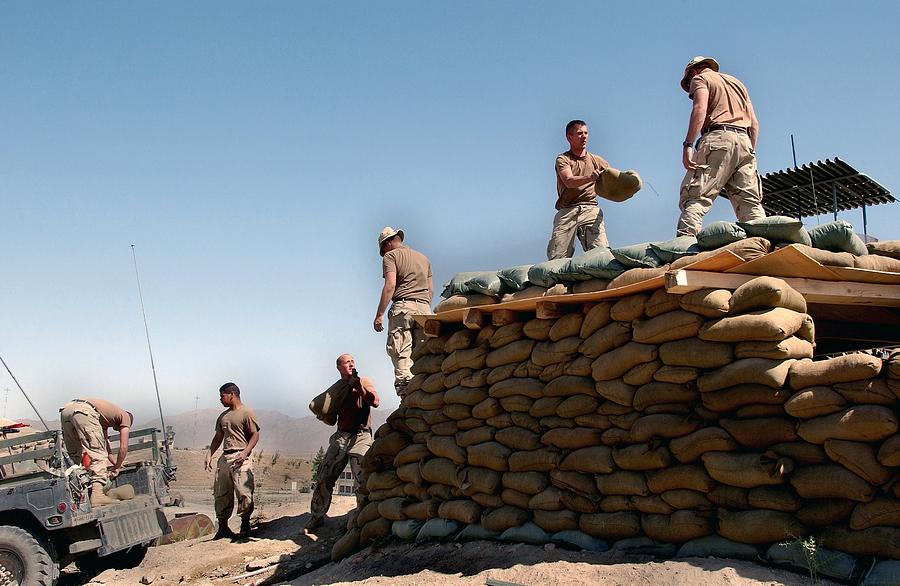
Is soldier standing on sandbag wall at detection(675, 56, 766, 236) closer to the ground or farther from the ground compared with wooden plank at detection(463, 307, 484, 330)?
farther from the ground

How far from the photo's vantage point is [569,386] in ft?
16.4

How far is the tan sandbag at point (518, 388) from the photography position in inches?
206

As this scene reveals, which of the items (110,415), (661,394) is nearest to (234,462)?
→ (110,415)

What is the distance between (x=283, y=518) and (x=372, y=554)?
112 inches

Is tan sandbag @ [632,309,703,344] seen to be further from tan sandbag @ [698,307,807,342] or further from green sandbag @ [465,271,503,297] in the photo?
green sandbag @ [465,271,503,297]

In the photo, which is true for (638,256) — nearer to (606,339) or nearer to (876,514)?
(606,339)

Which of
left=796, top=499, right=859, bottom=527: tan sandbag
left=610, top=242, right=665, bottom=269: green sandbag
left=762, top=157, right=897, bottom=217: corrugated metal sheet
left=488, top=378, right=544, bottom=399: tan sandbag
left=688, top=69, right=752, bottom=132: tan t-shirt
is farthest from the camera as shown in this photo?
left=762, top=157, right=897, bottom=217: corrugated metal sheet

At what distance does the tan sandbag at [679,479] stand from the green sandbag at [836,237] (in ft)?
5.05

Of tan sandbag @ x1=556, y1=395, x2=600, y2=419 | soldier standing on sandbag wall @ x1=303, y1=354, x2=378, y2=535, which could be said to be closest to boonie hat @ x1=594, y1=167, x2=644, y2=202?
tan sandbag @ x1=556, y1=395, x2=600, y2=419

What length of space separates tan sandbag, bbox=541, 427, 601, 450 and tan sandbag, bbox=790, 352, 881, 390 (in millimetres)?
1284

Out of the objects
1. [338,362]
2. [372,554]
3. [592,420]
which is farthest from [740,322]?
[338,362]

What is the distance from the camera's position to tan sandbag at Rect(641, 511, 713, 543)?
13.6 feet

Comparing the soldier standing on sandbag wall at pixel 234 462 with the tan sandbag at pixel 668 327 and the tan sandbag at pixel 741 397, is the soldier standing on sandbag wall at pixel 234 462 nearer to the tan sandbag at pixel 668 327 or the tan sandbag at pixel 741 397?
the tan sandbag at pixel 668 327

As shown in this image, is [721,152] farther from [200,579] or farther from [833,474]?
[200,579]
